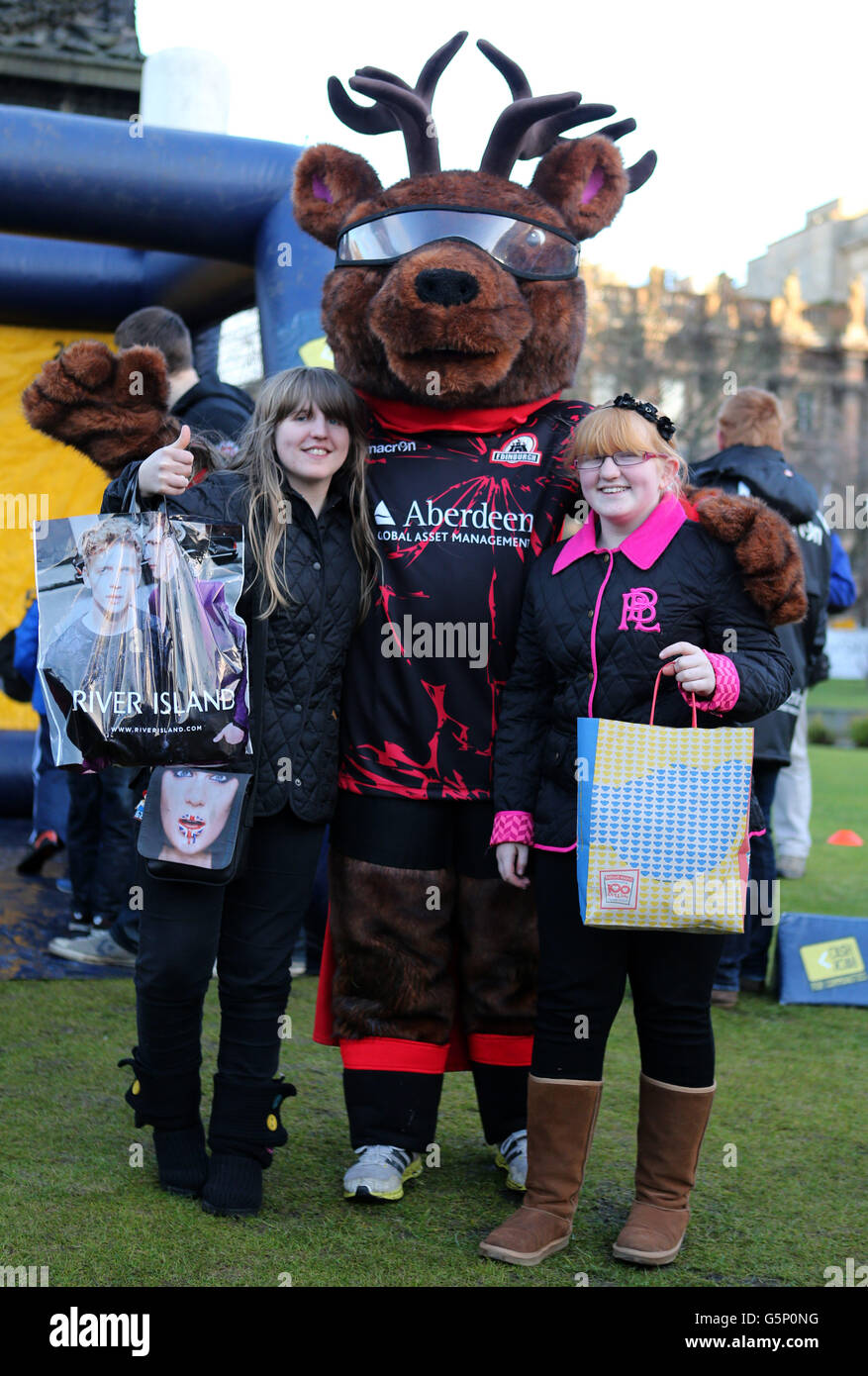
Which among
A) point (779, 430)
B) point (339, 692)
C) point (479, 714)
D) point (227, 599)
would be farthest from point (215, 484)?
point (779, 430)

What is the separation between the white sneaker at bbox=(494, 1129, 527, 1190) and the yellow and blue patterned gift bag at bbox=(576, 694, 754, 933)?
2.54 ft

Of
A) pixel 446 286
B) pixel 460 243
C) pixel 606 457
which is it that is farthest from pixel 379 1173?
pixel 460 243

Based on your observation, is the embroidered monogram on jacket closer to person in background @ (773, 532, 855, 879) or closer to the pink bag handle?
the pink bag handle

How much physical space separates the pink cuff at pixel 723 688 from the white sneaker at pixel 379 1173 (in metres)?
1.24

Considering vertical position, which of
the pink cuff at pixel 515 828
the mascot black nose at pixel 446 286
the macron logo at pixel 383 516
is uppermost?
the mascot black nose at pixel 446 286

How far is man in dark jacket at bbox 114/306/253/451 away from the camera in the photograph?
164 inches

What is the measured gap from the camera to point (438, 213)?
3037mm

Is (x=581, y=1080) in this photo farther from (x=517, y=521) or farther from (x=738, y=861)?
(x=517, y=521)

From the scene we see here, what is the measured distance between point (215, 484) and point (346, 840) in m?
0.86

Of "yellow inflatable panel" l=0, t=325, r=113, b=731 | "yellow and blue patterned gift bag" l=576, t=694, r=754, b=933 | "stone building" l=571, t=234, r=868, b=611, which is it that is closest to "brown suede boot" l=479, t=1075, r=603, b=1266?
"yellow and blue patterned gift bag" l=576, t=694, r=754, b=933


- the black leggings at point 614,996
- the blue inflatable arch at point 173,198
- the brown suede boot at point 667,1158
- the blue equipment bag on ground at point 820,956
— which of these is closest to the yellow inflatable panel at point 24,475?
the blue inflatable arch at point 173,198

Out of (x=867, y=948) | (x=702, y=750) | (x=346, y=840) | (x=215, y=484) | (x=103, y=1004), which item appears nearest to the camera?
(x=702, y=750)

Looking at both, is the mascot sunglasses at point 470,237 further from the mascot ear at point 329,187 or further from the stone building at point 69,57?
the stone building at point 69,57

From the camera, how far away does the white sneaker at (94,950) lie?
4.69 m
